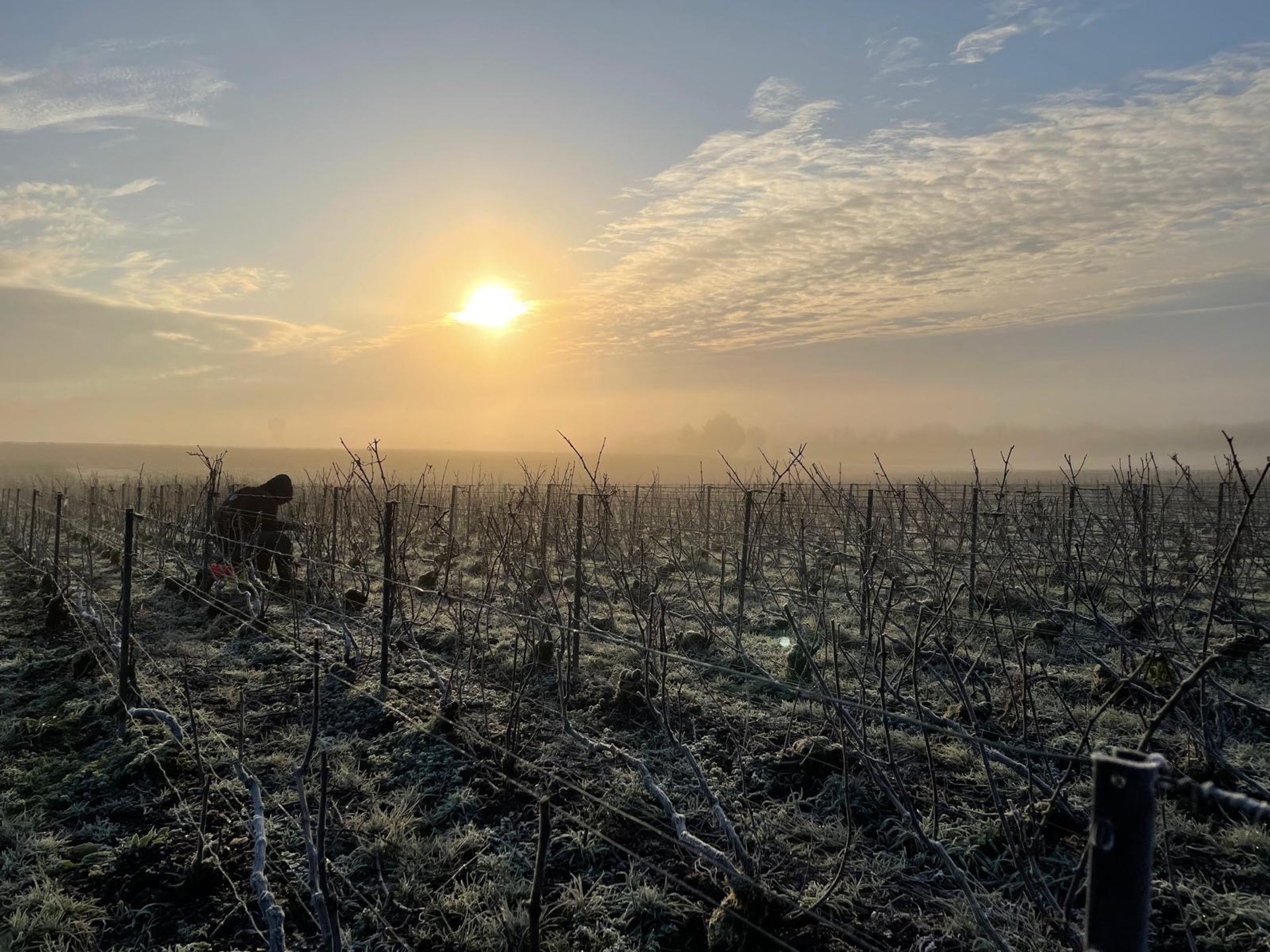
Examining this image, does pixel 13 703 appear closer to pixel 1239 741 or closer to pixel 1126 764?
pixel 1126 764

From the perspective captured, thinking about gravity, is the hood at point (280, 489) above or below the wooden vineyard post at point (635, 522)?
above

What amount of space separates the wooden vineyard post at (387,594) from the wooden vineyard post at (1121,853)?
519 centimetres

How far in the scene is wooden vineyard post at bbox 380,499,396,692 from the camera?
230 inches

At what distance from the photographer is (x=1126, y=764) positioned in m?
1.07

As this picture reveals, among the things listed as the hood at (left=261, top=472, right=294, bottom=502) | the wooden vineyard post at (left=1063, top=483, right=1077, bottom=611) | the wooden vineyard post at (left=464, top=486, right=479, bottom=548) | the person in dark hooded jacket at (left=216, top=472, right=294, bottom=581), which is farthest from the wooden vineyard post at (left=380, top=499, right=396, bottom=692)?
the wooden vineyard post at (left=464, top=486, right=479, bottom=548)

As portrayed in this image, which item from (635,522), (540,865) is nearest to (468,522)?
(635,522)

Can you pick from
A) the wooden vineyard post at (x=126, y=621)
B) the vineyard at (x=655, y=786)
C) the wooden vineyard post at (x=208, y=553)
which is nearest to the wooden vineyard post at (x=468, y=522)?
the wooden vineyard post at (x=208, y=553)

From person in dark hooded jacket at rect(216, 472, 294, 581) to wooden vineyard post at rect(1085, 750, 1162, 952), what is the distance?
416 inches

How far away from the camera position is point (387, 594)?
5.84 meters

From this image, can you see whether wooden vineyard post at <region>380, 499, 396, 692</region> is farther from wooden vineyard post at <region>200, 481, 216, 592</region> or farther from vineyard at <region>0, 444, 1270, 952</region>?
wooden vineyard post at <region>200, 481, 216, 592</region>

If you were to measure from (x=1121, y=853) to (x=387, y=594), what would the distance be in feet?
17.7

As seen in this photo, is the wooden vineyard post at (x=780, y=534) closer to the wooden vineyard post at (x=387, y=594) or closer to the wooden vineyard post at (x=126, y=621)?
the wooden vineyard post at (x=387, y=594)

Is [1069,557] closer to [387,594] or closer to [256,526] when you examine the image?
[387,594]

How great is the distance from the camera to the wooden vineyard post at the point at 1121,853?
1.06 meters
